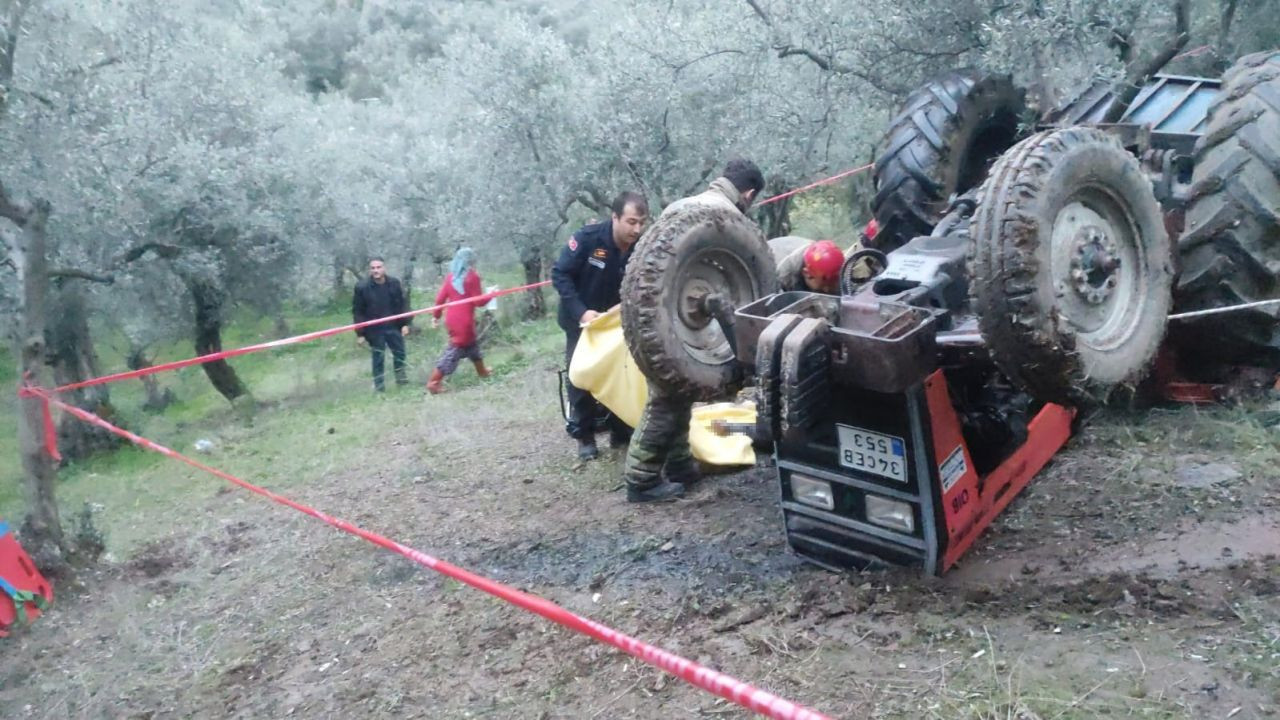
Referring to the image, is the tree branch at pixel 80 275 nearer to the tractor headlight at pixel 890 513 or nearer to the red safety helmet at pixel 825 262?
the red safety helmet at pixel 825 262

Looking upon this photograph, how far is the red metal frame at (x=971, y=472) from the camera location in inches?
129

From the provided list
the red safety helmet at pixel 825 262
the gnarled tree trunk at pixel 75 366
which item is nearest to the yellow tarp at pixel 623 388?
the red safety helmet at pixel 825 262

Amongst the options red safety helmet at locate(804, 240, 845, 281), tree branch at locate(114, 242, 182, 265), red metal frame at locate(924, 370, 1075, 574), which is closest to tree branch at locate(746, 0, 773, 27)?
red safety helmet at locate(804, 240, 845, 281)

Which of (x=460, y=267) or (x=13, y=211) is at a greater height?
(x=13, y=211)

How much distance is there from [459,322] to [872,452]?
7.24 meters

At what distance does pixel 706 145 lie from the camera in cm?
1238

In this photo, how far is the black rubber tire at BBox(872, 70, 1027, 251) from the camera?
5.38m

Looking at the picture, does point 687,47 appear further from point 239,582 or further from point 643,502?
point 239,582

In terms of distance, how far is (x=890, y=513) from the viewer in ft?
11.3

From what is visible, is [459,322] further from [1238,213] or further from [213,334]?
[1238,213]

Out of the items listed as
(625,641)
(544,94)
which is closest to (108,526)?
(625,641)

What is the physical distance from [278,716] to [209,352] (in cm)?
1097

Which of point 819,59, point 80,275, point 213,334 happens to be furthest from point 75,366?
point 819,59

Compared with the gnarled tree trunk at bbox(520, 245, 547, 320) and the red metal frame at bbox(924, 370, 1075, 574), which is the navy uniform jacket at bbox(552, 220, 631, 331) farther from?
the gnarled tree trunk at bbox(520, 245, 547, 320)
